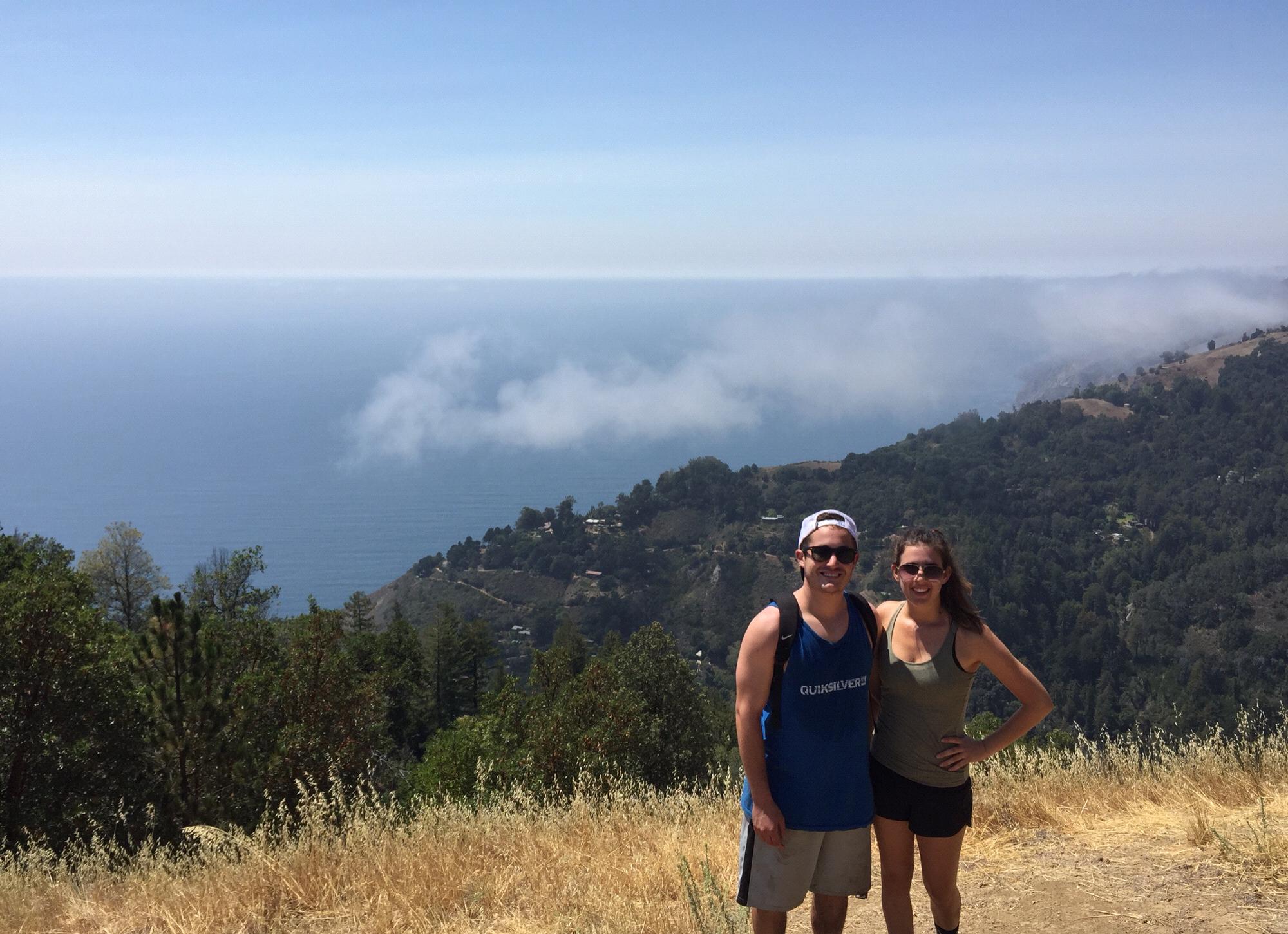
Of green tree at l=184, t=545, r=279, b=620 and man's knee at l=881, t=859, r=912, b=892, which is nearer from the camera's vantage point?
man's knee at l=881, t=859, r=912, b=892

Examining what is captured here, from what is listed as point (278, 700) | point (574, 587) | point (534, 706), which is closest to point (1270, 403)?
point (574, 587)

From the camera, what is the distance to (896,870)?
117 inches

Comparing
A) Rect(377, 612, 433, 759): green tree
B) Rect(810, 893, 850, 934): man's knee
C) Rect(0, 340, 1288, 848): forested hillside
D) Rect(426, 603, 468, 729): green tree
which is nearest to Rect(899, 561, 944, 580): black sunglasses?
Rect(810, 893, 850, 934): man's knee

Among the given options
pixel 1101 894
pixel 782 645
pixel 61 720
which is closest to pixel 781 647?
pixel 782 645

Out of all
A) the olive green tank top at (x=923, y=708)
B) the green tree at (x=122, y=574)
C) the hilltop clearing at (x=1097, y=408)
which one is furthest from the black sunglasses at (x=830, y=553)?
the hilltop clearing at (x=1097, y=408)

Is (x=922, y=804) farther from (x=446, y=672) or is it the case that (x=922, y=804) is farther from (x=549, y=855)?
(x=446, y=672)

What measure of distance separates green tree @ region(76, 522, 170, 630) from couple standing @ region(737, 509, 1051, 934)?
3056cm

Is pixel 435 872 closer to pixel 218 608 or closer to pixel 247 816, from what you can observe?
pixel 247 816

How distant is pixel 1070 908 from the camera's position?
12.0 feet

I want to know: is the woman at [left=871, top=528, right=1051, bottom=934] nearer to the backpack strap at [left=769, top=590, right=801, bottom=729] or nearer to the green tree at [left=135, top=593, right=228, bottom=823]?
the backpack strap at [left=769, top=590, right=801, bottom=729]

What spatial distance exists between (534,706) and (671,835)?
1613 cm

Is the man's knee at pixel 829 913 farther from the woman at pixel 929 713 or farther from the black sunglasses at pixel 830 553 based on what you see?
the black sunglasses at pixel 830 553

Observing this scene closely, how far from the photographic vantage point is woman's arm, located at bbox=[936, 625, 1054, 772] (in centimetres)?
283

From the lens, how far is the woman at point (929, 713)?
2.84 m
